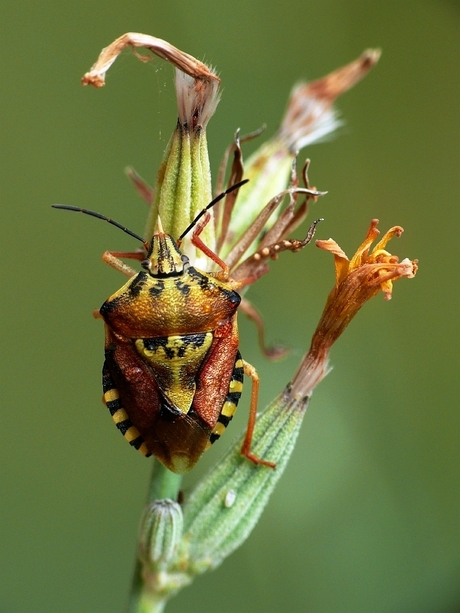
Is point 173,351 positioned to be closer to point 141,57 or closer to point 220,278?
point 220,278

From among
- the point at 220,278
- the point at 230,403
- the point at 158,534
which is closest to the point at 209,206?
the point at 220,278

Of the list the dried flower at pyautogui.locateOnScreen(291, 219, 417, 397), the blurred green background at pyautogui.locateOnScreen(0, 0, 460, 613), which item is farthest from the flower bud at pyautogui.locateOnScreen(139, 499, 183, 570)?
the blurred green background at pyautogui.locateOnScreen(0, 0, 460, 613)

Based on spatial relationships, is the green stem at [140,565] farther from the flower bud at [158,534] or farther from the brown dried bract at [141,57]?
the brown dried bract at [141,57]

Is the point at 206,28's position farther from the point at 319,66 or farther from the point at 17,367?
the point at 17,367

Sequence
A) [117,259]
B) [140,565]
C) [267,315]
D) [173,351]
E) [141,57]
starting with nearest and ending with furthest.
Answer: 1. [141,57]
2. [140,565]
3. [173,351]
4. [117,259]
5. [267,315]

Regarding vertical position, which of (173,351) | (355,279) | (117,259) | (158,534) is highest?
(355,279)

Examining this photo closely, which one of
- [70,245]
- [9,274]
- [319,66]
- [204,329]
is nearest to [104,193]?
[70,245]

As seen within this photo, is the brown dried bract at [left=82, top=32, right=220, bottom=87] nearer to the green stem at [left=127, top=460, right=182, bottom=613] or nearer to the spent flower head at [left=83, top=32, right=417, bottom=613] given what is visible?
the spent flower head at [left=83, top=32, right=417, bottom=613]
